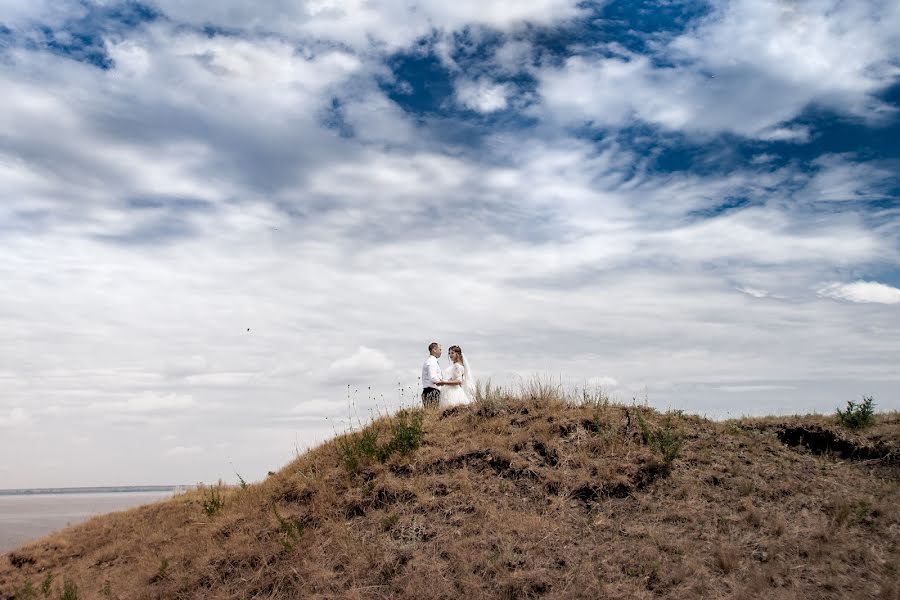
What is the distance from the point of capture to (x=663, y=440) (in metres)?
11.8

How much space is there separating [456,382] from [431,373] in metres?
0.65

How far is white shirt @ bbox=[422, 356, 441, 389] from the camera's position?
15.4m

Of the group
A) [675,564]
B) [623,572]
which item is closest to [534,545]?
[623,572]

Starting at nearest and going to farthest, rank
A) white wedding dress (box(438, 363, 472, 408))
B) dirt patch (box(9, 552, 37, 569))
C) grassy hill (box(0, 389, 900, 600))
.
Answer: grassy hill (box(0, 389, 900, 600)), dirt patch (box(9, 552, 37, 569)), white wedding dress (box(438, 363, 472, 408))

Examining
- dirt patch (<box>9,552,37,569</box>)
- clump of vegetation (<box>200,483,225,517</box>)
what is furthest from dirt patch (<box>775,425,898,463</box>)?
dirt patch (<box>9,552,37,569</box>)

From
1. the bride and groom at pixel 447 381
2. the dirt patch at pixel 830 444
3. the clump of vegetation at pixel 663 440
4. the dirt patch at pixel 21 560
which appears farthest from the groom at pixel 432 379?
the dirt patch at pixel 21 560

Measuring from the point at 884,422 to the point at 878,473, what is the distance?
3229 millimetres

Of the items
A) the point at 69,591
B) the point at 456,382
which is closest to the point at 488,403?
the point at 456,382

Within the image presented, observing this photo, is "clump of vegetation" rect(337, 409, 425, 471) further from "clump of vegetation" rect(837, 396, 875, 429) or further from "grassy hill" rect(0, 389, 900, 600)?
"clump of vegetation" rect(837, 396, 875, 429)

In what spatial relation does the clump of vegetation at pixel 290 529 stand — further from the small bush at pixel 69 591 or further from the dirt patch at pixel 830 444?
the dirt patch at pixel 830 444

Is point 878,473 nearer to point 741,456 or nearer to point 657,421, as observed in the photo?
point 741,456

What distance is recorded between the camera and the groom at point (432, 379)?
1535 cm

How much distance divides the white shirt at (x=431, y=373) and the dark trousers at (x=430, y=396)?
0.38ft

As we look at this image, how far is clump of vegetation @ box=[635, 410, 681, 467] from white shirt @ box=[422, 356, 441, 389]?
463 centimetres
